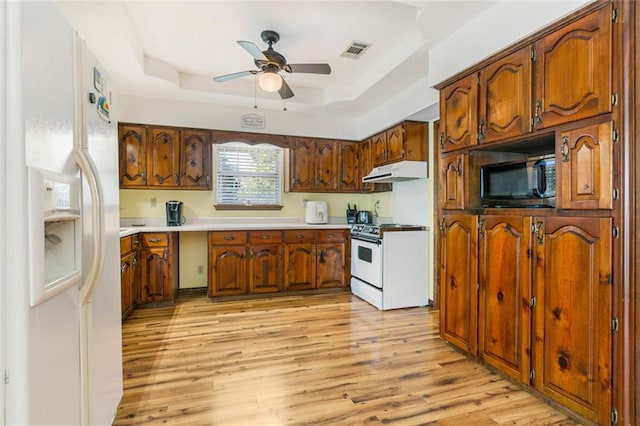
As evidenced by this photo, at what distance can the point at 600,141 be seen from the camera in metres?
1.61

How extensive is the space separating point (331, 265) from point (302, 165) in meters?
1.49

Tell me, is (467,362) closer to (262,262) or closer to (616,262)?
(616,262)

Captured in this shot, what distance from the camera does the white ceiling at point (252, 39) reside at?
2494mm

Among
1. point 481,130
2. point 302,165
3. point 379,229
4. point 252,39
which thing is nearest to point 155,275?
point 302,165

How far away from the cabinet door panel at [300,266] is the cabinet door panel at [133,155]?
2.06 meters

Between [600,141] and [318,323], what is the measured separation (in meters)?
2.62

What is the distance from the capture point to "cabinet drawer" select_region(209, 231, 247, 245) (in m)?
3.98

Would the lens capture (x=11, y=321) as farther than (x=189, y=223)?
No

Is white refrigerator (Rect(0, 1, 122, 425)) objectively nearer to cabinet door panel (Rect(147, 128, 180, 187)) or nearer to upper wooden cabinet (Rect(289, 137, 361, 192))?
cabinet door panel (Rect(147, 128, 180, 187))

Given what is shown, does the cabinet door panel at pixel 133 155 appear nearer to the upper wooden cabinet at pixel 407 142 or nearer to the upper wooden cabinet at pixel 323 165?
the upper wooden cabinet at pixel 323 165

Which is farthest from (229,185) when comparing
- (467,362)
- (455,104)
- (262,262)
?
(467,362)

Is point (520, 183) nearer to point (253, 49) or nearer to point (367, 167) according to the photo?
point (253, 49)

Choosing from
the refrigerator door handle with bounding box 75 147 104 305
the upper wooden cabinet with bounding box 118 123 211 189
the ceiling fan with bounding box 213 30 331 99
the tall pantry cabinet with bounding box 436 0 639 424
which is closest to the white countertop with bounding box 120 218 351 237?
the upper wooden cabinet with bounding box 118 123 211 189

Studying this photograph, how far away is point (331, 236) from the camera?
443 centimetres
